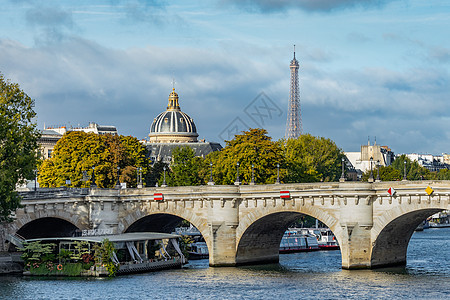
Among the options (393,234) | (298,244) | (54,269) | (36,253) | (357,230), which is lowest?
(54,269)

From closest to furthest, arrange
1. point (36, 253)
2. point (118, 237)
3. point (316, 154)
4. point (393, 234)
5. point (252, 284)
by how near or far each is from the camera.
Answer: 1. point (252, 284)
2. point (36, 253)
3. point (393, 234)
4. point (118, 237)
5. point (316, 154)

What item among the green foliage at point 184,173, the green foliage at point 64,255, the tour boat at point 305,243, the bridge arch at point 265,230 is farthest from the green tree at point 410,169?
the green foliage at point 64,255

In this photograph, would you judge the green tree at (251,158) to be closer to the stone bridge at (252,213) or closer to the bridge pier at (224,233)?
the stone bridge at (252,213)

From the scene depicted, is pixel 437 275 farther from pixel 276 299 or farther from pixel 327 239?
pixel 327 239

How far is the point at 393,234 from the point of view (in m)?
79.2

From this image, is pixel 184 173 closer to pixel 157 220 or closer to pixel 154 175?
pixel 154 175

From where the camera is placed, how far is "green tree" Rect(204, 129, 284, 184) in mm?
104750

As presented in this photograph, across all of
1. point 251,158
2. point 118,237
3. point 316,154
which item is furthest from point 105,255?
point 316,154

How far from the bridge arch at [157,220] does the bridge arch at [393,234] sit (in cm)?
1434

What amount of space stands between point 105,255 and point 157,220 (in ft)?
55.2

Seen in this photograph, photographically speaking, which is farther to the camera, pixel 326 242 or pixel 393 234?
pixel 326 242

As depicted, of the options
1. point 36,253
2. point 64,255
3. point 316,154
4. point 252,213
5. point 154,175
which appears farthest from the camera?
point 316,154

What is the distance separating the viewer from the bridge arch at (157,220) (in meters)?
84.1

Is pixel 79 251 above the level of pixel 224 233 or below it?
below
